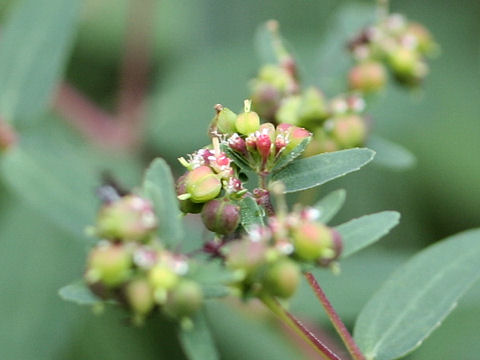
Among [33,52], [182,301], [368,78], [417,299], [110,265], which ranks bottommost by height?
[417,299]

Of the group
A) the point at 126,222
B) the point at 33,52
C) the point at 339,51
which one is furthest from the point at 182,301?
the point at 33,52

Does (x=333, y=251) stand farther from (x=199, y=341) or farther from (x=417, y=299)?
(x=417, y=299)

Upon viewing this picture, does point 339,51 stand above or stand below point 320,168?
above

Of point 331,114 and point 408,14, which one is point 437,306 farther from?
point 408,14

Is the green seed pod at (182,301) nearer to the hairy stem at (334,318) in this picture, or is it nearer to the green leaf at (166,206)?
the green leaf at (166,206)

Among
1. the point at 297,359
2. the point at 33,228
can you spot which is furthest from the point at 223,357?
the point at 33,228

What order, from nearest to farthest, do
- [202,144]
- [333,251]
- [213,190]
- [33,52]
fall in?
[333,251] → [213,190] → [33,52] → [202,144]
